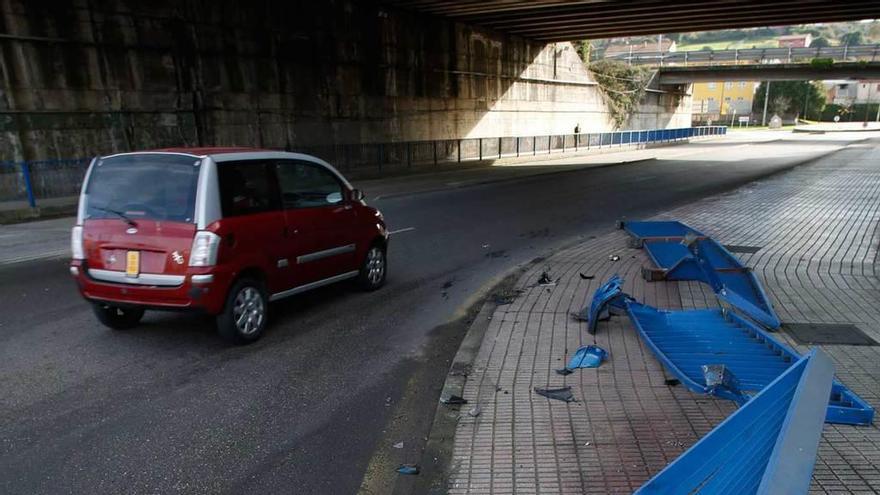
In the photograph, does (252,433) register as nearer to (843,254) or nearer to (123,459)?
(123,459)

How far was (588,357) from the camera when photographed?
4988 mm

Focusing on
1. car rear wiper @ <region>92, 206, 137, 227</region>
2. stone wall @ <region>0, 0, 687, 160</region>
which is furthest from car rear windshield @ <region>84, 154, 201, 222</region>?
stone wall @ <region>0, 0, 687, 160</region>

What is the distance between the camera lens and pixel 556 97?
39.8m

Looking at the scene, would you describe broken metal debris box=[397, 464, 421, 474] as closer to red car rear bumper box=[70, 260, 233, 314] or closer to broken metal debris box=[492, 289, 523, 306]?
red car rear bumper box=[70, 260, 233, 314]

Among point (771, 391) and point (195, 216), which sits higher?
point (195, 216)

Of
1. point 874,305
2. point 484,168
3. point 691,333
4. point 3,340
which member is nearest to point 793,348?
point 691,333

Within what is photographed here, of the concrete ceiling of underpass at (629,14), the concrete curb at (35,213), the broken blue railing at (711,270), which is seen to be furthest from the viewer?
the concrete ceiling of underpass at (629,14)

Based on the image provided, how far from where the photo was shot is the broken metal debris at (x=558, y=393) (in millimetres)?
4332

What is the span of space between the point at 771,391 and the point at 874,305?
4.76 meters

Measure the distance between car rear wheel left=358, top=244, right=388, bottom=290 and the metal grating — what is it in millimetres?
4530

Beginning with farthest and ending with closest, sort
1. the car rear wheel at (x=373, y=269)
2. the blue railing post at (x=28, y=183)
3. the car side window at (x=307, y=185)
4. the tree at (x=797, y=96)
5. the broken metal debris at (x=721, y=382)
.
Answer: the tree at (x=797, y=96) < the blue railing post at (x=28, y=183) < the car rear wheel at (x=373, y=269) < the car side window at (x=307, y=185) < the broken metal debris at (x=721, y=382)

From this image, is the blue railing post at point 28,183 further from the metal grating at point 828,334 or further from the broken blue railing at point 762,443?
the broken blue railing at point 762,443

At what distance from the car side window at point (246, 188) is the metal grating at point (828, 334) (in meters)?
5.09

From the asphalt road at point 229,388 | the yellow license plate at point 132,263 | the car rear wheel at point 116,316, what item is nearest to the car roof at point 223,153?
the yellow license plate at point 132,263
